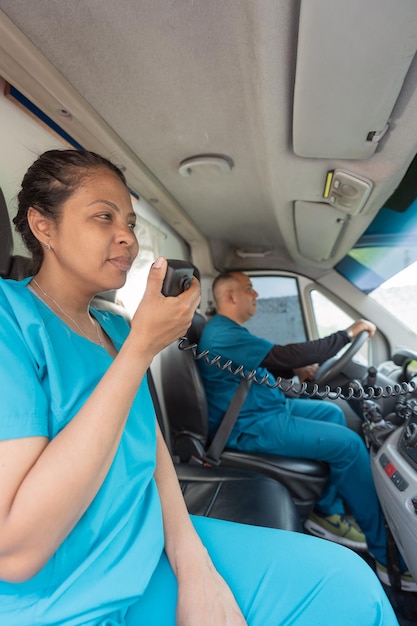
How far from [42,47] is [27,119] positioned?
346 millimetres

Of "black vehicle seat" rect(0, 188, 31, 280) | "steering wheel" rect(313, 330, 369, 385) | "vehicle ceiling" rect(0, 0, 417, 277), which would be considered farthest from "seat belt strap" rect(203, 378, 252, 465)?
"black vehicle seat" rect(0, 188, 31, 280)

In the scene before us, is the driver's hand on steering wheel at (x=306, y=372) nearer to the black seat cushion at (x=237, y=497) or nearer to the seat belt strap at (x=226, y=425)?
the seat belt strap at (x=226, y=425)

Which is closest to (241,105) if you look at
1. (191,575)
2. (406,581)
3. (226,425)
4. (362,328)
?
(191,575)

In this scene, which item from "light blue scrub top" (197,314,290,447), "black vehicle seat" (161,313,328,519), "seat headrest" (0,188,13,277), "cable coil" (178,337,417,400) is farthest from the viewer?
"light blue scrub top" (197,314,290,447)

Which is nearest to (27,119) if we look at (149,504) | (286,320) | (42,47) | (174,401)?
(42,47)

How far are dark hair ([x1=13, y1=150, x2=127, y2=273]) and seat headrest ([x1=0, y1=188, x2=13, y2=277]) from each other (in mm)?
57

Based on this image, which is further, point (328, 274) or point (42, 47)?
point (328, 274)

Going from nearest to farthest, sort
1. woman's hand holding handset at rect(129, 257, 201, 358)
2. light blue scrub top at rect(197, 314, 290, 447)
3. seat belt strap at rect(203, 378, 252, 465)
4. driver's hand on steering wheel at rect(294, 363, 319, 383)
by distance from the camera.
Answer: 1. woman's hand holding handset at rect(129, 257, 201, 358)
2. seat belt strap at rect(203, 378, 252, 465)
3. light blue scrub top at rect(197, 314, 290, 447)
4. driver's hand on steering wheel at rect(294, 363, 319, 383)

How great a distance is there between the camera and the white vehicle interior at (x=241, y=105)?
32.1 inches

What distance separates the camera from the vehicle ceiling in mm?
794

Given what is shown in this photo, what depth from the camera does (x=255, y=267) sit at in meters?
3.22

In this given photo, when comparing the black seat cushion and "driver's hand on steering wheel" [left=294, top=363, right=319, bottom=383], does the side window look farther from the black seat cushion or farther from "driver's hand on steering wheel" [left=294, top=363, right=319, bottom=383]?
the black seat cushion

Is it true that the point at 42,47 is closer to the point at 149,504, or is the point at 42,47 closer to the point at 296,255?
the point at 149,504

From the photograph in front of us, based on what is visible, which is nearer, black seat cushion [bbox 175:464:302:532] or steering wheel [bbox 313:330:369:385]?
black seat cushion [bbox 175:464:302:532]
